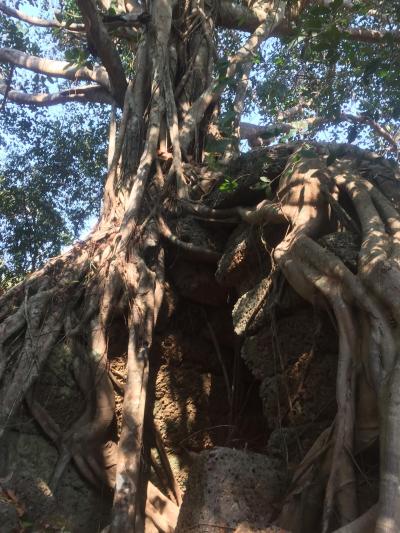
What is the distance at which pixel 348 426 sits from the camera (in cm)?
267

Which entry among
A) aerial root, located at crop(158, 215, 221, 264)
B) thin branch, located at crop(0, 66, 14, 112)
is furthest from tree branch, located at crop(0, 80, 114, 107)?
aerial root, located at crop(158, 215, 221, 264)

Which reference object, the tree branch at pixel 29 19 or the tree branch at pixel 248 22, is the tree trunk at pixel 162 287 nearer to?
the tree branch at pixel 248 22

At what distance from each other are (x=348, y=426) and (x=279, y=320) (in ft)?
3.80

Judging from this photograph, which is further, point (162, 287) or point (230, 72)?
point (230, 72)

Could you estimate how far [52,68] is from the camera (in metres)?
7.35

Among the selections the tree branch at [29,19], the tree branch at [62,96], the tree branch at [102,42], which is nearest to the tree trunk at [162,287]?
the tree branch at [102,42]

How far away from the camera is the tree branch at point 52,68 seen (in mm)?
6840

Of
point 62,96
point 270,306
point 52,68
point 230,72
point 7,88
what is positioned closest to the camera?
point 270,306

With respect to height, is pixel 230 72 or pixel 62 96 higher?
pixel 62 96

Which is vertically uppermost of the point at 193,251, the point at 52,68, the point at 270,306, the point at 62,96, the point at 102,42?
the point at 52,68

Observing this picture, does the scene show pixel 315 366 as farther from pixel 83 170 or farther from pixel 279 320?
pixel 83 170

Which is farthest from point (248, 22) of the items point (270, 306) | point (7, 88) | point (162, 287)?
point (270, 306)

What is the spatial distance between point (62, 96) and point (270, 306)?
4.94 metres

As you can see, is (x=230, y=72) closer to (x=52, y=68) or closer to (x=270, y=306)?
(x=52, y=68)
